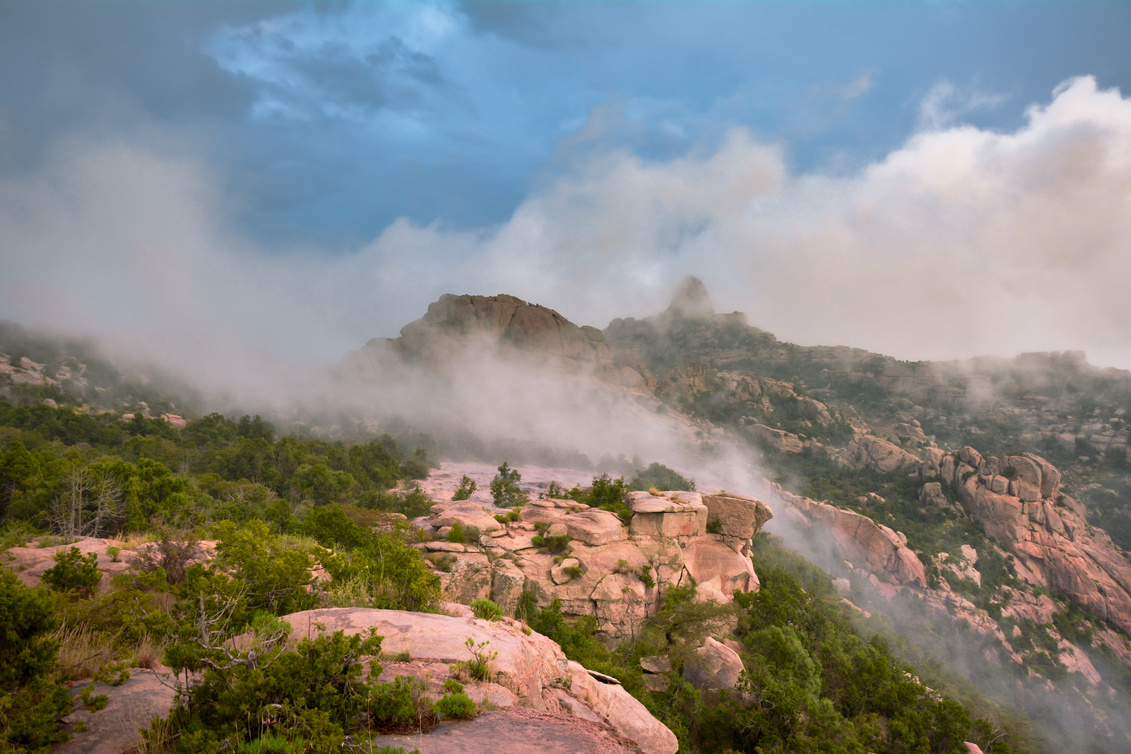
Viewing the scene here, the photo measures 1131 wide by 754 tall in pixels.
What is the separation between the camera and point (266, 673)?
18.7ft

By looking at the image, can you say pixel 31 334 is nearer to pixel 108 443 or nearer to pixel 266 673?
pixel 108 443

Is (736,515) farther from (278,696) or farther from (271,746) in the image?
(271,746)

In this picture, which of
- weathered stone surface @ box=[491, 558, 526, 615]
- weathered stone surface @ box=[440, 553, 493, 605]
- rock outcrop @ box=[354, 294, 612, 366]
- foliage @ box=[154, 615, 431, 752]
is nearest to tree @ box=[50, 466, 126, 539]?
weathered stone surface @ box=[440, 553, 493, 605]

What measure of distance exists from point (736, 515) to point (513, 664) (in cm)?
3511

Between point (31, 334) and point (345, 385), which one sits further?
point (345, 385)

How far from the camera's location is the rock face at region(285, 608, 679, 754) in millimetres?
8258

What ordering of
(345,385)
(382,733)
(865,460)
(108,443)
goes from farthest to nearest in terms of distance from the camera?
(345,385) → (865,460) → (108,443) → (382,733)

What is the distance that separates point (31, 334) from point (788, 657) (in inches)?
6322

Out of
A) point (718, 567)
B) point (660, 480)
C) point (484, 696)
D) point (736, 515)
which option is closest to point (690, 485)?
point (660, 480)

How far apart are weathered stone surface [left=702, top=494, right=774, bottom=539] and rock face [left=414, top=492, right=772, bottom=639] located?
0.08 m

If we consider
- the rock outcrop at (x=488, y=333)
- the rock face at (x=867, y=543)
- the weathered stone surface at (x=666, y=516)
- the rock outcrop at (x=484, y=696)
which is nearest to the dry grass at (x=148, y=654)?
the rock outcrop at (x=484, y=696)

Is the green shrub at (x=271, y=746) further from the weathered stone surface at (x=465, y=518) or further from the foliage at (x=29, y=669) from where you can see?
the weathered stone surface at (x=465, y=518)

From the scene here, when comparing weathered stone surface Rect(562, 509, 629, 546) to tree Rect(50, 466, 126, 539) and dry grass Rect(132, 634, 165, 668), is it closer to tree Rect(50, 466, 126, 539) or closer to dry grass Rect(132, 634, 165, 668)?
dry grass Rect(132, 634, 165, 668)

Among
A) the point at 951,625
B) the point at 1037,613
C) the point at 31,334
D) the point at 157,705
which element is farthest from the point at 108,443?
the point at 1037,613
